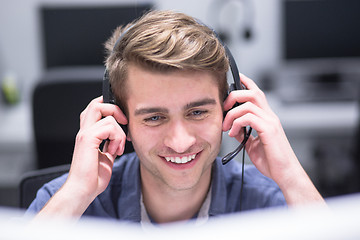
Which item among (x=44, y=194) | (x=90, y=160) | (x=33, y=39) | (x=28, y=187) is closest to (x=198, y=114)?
(x=90, y=160)

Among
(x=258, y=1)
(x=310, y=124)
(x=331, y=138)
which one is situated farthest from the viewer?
(x=258, y=1)

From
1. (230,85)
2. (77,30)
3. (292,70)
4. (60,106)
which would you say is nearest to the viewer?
(230,85)

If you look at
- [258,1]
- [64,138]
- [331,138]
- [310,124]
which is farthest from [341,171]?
[64,138]

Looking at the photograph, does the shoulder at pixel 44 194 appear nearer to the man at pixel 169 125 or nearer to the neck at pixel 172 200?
the man at pixel 169 125

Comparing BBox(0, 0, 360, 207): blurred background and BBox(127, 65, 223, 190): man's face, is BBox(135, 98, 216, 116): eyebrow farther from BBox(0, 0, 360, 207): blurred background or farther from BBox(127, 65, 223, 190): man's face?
BBox(0, 0, 360, 207): blurred background

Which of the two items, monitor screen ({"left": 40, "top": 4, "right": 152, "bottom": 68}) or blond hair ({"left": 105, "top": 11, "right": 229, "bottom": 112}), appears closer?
blond hair ({"left": 105, "top": 11, "right": 229, "bottom": 112})

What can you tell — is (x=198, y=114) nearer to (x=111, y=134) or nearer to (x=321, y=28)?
(x=111, y=134)

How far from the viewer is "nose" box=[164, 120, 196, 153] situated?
95 cm

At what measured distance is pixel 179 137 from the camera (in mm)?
953

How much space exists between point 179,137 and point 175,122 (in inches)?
1.4

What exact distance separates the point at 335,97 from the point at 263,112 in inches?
72.6

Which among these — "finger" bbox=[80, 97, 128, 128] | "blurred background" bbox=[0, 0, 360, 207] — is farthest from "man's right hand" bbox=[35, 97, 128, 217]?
"blurred background" bbox=[0, 0, 360, 207]

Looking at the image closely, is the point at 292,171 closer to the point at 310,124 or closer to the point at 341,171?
the point at 310,124

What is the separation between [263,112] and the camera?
40.6 inches
